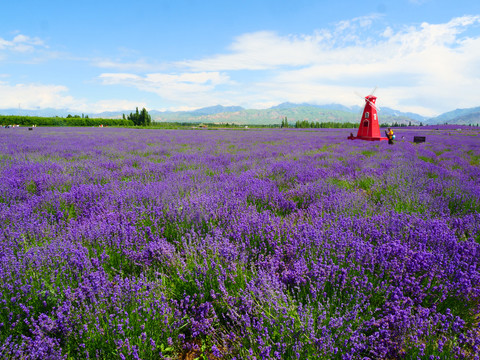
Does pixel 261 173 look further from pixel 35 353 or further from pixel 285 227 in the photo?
pixel 35 353

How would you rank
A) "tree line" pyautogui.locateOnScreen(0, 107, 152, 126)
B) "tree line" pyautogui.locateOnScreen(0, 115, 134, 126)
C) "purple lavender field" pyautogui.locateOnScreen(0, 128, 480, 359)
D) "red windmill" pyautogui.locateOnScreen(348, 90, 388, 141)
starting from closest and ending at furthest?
"purple lavender field" pyautogui.locateOnScreen(0, 128, 480, 359)
"red windmill" pyautogui.locateOnScreen(348, 90, 388, 141)
"tree line" pyautogui.locateOnScreen(0, 115, 134, 126)
"tree line" pyautogui.locateOnScreen(0, 107, 152, 126)

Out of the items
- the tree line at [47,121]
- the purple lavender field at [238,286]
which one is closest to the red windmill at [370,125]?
the purple lavender field at [238,286]

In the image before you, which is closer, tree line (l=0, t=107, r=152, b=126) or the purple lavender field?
the purple lavender field

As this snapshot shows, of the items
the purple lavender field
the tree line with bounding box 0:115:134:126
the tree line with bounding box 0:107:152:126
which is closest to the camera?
the purple lavender field

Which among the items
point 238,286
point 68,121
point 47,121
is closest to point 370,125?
point 238,286

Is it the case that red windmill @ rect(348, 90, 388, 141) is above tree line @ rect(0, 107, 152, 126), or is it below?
below

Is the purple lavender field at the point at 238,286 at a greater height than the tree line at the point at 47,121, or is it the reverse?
the tree line at the point at 47,121

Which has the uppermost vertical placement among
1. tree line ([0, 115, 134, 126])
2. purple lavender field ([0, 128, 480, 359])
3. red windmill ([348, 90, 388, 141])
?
tree line ([0, 115, 134, 126])

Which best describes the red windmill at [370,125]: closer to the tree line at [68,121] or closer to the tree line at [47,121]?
the tree line at [68,121]

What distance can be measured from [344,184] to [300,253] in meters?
2.72

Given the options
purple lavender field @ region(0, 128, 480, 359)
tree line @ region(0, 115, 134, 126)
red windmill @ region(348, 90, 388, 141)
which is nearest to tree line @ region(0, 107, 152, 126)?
tree line @ region(0, 115, 134, 126)

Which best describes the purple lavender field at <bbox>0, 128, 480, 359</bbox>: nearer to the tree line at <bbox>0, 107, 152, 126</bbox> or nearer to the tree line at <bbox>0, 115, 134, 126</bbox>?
the tree line at <bbox>0, 107, 152, 126</bbox>

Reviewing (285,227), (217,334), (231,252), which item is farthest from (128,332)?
(285,227)

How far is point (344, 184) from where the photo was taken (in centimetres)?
425
